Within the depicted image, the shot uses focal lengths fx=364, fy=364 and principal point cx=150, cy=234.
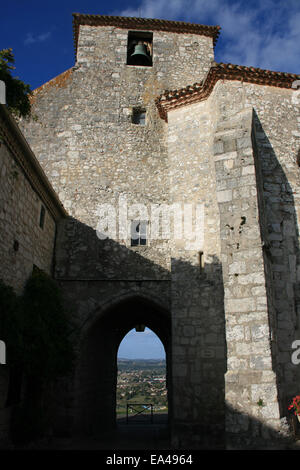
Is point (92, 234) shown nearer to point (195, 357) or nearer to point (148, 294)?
point (148, 294)

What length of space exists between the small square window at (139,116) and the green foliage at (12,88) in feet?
20.6

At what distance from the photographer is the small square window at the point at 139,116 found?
1202 cm

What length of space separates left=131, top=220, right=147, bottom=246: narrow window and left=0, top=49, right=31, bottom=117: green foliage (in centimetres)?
505

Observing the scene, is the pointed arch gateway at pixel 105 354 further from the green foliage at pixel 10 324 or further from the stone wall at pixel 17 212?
the green foliage at pixel 10 324

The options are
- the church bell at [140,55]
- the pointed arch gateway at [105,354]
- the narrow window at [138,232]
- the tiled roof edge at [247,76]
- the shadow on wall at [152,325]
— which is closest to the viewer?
the shadow on wall at [152,325]

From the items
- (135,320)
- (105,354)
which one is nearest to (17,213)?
(105,354)

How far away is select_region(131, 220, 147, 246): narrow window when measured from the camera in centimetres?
1041

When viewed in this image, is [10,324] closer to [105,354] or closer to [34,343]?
[34,343]

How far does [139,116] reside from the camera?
1212 cm

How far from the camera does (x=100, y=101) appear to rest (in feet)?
39.4

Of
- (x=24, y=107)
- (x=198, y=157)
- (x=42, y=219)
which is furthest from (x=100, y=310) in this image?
(x=24, y=107)

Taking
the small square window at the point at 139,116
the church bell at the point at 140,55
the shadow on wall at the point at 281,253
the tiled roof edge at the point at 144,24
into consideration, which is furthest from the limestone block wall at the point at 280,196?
the tiled roof edge at the point at 144,24

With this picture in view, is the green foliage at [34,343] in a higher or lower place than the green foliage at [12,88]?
lower

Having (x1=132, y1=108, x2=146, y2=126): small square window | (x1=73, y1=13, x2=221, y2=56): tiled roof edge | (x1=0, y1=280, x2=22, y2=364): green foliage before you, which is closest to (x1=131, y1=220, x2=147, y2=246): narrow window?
(x1=132, y1=108, x2=146, y2=126): small square window
